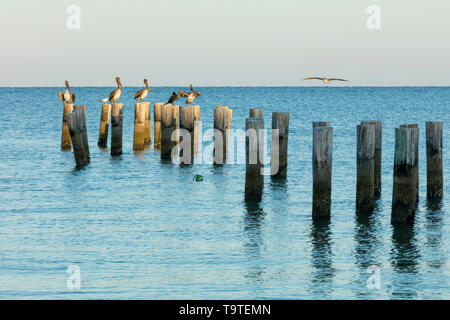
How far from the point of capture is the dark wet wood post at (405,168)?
52.6 ft

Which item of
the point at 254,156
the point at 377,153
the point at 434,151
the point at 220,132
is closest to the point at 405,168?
the point at 434,151

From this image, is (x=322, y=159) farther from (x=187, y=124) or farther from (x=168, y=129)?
(x=168, y=129)

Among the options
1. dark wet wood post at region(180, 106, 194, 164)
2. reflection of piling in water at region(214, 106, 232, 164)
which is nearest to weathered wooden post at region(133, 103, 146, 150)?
dark wet wood post at region(180, 106, 194, 164)

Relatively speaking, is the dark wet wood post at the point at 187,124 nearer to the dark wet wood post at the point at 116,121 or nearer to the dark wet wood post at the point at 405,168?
the dark wet wood post at the point at 116,121

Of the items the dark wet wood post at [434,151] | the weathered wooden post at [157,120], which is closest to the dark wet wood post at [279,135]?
the dark wet wood post at [434,151]

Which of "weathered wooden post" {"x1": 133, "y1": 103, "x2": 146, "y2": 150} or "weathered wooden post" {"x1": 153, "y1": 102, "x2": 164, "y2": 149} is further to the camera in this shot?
"weathered wooden post" {"x1": 153, "y1": 102, "x2": 164, "y2": 149}

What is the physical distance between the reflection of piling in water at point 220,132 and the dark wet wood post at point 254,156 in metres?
6.65

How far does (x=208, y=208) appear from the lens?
2023 cm

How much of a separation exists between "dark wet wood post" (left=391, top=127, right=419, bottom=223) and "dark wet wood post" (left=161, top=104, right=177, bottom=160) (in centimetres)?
1177

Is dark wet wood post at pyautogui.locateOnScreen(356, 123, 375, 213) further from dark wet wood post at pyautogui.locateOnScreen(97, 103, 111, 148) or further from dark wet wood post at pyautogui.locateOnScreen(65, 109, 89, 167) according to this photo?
dark wet wood post at pyautogui.locateOnScreen(97, 103, 111, 148)

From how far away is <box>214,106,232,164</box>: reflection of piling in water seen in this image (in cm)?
2590

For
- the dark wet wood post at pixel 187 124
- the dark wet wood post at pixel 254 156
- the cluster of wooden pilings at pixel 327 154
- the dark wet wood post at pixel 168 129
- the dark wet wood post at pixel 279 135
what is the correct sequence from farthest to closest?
the dark wet wood post at pixel 168 129, the dark wet wood post at pixel 187 124, the dark wet wood post at pixel 279 135, the dark wet wood post at pixel 254 156, the cluster of wooden pilings at pixel 327 154
